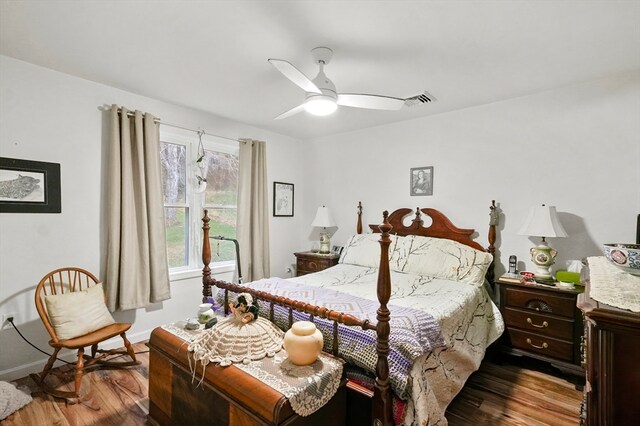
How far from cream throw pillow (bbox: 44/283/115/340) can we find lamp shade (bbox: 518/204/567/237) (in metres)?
3.62

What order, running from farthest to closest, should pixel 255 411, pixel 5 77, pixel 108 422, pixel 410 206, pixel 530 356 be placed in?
pixel 410 206
pixel 530 356
pixel 5 77
pixel 108 422
pixel 255 411

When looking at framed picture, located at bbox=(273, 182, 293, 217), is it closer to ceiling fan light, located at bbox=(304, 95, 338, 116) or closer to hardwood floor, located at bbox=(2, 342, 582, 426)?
A: ceiling fan light, located at bbox=(304, 95, 338, 116)

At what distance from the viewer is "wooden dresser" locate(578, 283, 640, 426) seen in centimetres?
88

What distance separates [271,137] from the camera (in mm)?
4320

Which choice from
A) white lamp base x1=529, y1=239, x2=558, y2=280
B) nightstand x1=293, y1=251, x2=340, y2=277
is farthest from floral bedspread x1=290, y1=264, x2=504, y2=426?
nightstand x1=293, y1=251, x2=340, y2=277

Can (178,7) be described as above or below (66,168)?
above

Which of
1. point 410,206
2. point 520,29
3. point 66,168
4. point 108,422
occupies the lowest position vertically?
point 108,422

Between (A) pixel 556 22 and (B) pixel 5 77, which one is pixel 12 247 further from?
(A) pixel 556 22

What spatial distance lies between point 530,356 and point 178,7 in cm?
361

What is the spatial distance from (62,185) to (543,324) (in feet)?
13.8

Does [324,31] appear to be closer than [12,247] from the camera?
Yes

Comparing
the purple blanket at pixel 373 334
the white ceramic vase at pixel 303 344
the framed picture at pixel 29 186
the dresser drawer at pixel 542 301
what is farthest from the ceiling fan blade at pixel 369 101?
the framed picture at pixel 29 186

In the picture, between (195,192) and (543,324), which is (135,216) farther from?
(543,324)

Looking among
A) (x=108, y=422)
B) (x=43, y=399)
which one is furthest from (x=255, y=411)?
(x=43, y=399)
